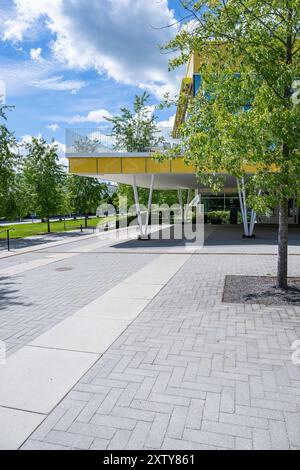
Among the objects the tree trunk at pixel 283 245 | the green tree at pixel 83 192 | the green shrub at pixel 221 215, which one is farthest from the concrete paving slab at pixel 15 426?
the green tree at pixel 83 192

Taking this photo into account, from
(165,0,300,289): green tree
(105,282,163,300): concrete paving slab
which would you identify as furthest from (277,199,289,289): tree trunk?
(105,282,163,300): concrete paving slab

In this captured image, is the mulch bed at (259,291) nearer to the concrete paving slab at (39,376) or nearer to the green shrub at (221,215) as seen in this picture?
the concrete paving slab at (39,376)

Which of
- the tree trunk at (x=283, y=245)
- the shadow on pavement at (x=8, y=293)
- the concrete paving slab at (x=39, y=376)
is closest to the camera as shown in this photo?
the concrete paving slab at (x=39, y=376)

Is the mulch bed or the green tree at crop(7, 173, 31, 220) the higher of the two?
the green tree at crop(7, 173, 31, 220)

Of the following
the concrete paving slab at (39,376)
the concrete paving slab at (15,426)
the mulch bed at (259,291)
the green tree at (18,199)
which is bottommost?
the concrete paving slab at (15,426)

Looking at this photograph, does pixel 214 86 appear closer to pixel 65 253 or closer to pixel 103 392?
pixel 103 392

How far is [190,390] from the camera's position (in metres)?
3.62

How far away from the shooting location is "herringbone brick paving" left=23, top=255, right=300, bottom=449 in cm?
291

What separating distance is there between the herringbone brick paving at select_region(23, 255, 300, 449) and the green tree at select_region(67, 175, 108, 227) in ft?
93.5

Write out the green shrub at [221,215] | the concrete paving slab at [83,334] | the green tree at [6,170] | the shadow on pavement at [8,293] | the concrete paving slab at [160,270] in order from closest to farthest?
the concrete paving slab at [83,334] < the shadow on pavement at [8,293] < the concrete paving slab at [160,270] < the green tree at [6,170] < the green shrub at [221,215]

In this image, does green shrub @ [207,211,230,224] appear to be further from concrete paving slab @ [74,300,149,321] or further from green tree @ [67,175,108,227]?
concrete paving slab @ [74,300,149,321]

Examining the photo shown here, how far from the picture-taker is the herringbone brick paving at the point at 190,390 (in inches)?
114

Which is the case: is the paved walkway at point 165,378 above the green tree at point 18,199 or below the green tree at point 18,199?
below

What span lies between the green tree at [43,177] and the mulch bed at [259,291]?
2049 centimetres
